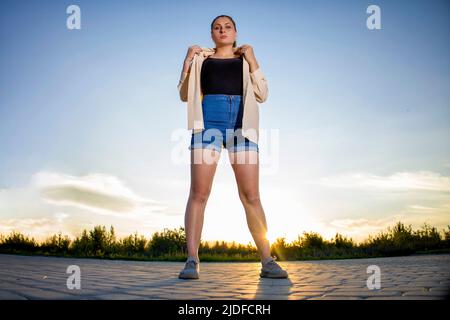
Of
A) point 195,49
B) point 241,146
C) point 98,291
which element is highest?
point 195,49

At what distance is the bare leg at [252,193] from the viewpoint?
11.6 feet

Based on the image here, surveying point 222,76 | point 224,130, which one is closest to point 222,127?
point 224,130

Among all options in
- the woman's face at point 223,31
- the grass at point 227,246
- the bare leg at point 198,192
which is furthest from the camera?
the grass at point 227,246

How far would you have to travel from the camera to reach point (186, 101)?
155 inches

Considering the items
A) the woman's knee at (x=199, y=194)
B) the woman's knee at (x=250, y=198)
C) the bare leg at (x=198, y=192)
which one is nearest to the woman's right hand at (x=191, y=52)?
the bare leg at (x=198, y=192)

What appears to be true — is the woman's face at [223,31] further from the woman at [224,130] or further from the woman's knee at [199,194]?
the woman's knee at [199,194]

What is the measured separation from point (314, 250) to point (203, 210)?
622 centimetres

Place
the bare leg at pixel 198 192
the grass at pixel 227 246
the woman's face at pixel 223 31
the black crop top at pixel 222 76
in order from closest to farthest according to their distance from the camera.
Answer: the bare leg at pixel 198 192, the black crop top at pixel 222 76, the woman's face at pixel 223 31, the grass at pixel 227 246

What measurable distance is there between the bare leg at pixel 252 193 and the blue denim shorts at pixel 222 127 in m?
0.08

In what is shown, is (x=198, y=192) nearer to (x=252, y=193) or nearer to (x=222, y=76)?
(x=252, y=193)

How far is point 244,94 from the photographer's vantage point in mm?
3689

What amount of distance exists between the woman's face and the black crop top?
19 cm
